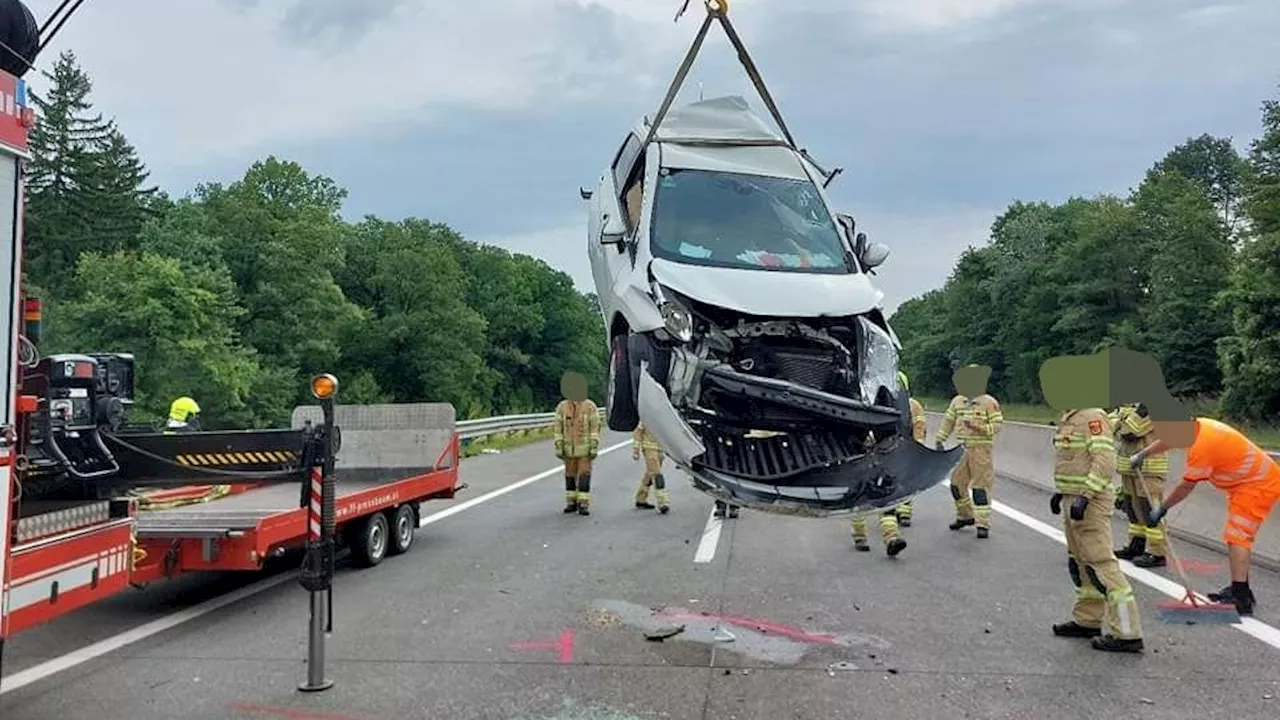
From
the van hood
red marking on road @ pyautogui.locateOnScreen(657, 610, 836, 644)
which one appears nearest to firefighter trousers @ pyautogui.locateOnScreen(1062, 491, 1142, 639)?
red marking on road @ pyautogui.locateOnScreen(657, 610, 836, 644)

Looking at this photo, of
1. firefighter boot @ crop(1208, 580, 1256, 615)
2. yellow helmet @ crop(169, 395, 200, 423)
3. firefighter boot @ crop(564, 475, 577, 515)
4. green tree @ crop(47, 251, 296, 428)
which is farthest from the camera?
green tree @ crop(47, 251, 296, 428)

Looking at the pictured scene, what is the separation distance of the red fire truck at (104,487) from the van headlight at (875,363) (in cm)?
320

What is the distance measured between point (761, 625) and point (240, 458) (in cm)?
357

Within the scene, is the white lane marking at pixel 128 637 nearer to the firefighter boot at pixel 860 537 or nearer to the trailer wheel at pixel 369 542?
the trailer wheel at pixel 369 542

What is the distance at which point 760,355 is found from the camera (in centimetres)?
617

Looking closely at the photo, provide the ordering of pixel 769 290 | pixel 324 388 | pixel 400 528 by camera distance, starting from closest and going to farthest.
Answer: pixel 324 388
pixel 769 290
pixel 400 528

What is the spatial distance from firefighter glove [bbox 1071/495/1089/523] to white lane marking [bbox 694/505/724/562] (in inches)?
152

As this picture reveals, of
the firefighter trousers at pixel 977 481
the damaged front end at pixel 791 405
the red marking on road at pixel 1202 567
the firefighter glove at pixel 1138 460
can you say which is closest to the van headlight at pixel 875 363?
the damaged front end at pixel 791 405

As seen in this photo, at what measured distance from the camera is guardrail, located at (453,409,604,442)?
22403 mm

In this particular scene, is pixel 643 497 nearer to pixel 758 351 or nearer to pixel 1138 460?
pixel 1138 460

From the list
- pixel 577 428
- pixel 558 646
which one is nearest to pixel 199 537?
pixel 558 646

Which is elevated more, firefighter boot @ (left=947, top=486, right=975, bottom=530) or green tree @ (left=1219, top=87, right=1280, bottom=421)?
green tree @ (left=1219, top=87, right=1280, bottom=421)

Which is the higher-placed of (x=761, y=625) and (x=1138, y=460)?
(x=1138, y=460)

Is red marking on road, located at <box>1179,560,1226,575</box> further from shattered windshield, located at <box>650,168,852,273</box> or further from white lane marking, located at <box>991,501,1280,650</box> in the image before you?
shattered windshield, located at <box>650,168,852,273</box>
